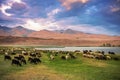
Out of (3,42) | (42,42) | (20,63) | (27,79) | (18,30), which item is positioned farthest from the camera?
(18,30)

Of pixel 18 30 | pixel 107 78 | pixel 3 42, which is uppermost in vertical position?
pixel 18 30

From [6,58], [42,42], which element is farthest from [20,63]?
[42,42]

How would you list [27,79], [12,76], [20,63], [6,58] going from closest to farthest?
[27,79], [12,76], [20,63], [6,58]

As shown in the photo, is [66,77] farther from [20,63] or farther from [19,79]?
[20,63]

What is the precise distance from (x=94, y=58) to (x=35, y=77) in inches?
377

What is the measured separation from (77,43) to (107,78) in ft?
235

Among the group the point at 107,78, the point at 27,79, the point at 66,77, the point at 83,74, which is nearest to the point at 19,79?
the point at 27,79

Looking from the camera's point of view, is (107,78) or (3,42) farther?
(3,42)

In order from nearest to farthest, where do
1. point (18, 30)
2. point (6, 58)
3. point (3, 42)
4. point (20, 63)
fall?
point (20, 63)
point (6, 58)
point (3, 42)
point (18, 30)

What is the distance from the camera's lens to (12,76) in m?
11.1

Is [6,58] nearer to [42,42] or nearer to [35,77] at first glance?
[35,77]

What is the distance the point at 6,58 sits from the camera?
60.6 feet

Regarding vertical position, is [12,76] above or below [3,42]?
below

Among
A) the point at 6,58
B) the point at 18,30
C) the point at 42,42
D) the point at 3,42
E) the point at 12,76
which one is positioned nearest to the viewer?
the point at 12,76
